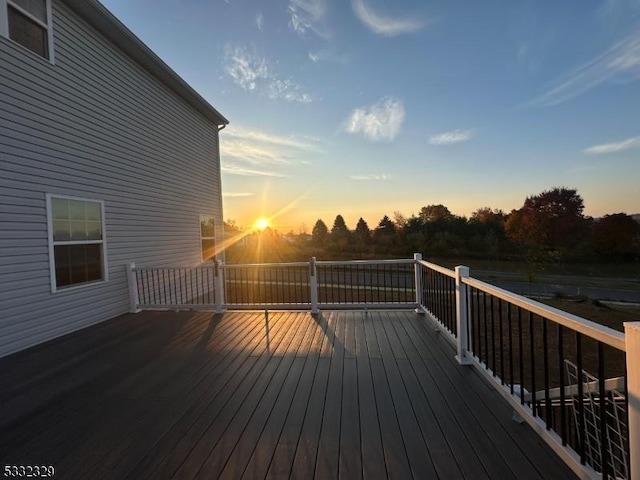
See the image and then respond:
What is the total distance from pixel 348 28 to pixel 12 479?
26.6ft

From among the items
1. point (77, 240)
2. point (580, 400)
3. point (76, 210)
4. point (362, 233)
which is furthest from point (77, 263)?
point (362, 233)

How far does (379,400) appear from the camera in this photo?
7.27ft

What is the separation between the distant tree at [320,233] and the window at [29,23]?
848 inches

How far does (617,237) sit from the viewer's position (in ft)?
77.7

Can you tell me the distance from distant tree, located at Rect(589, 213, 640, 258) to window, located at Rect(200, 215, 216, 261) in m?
30.1

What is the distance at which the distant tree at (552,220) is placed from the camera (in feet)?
81.9

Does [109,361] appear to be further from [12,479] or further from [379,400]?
[379,400]

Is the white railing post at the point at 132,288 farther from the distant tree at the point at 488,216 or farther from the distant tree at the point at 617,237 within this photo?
the distant tree at the point at 617,237

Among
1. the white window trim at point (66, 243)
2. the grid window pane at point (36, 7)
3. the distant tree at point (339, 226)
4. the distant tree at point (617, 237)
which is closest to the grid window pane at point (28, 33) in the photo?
the grid window pane at point (36, 7)

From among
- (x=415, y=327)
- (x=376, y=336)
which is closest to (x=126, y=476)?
(x=376, y=336)

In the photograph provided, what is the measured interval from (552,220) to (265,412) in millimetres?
31777

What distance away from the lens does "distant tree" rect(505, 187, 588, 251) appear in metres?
25.0

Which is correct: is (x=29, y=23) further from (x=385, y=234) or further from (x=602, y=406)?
(x=385, y=234)

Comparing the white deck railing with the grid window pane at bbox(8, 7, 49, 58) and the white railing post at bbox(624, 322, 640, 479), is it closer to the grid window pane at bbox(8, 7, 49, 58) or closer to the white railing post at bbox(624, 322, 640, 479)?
the white railing post at bbox(624, 322, 640, 479)
